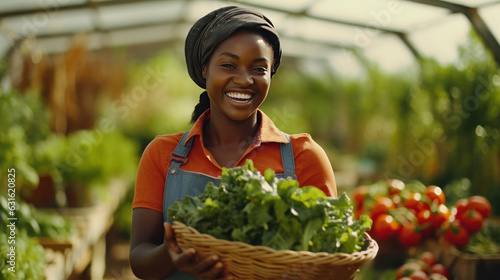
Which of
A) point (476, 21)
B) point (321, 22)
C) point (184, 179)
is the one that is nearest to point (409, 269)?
point (184, 179)

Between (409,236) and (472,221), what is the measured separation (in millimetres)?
379

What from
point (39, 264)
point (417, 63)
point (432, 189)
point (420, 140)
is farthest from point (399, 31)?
point (39, 264)

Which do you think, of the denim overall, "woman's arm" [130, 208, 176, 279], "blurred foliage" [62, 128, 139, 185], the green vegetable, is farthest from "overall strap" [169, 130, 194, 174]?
"blurred foliage" [62, 128, 139, 185]

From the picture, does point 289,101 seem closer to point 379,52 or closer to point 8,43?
point 379,52

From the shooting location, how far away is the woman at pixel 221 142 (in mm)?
1467

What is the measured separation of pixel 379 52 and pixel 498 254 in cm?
460

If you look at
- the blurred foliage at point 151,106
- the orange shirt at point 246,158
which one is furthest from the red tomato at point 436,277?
the blurred foliage at point 151,106

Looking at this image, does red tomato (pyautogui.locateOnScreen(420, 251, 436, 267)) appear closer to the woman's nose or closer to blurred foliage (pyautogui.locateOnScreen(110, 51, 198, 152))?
the woman's nose

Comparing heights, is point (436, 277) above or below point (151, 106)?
below

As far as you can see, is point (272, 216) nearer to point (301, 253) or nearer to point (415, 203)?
point (301, 253)

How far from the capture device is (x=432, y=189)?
130 inches

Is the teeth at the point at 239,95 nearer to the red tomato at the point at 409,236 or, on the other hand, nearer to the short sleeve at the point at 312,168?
the short sleeve at the point at 312,168

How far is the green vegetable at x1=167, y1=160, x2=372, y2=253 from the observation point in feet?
3.99

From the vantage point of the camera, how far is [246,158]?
1584 mm
